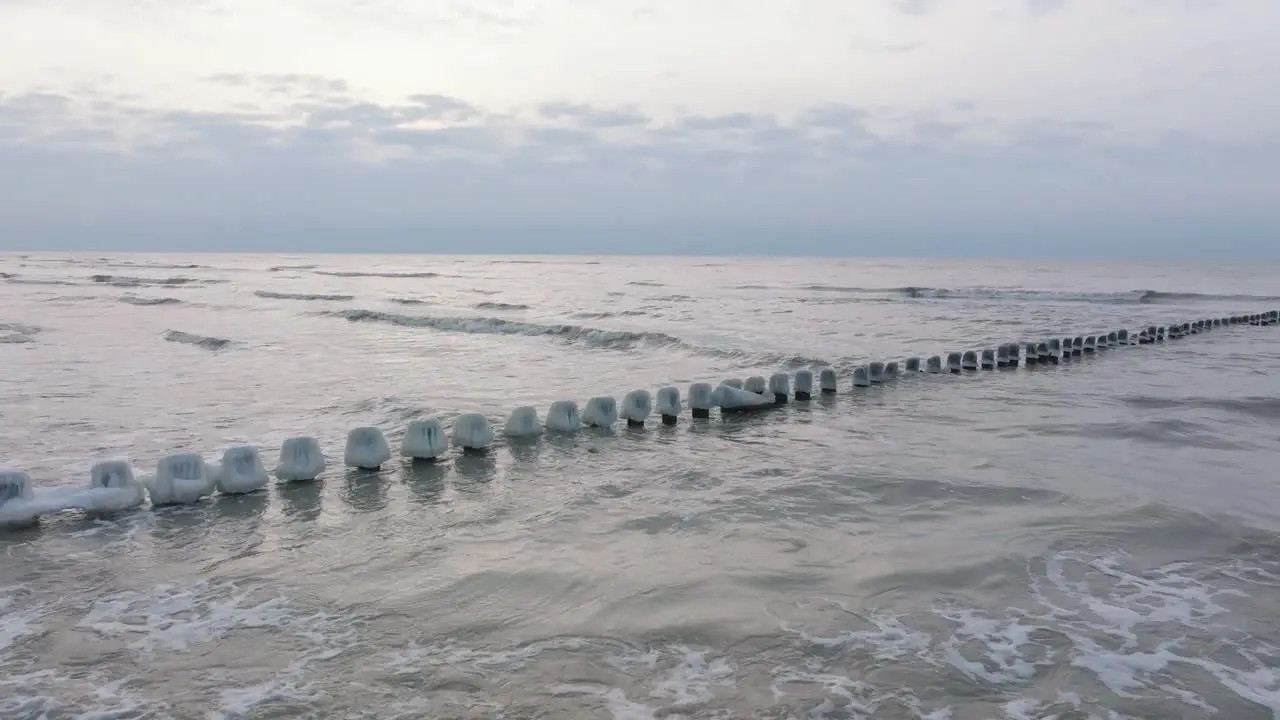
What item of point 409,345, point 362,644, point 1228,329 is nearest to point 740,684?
point 362,644

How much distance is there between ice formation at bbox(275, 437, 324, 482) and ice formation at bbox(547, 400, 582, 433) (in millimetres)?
3322

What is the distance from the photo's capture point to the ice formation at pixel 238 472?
25.6 feet

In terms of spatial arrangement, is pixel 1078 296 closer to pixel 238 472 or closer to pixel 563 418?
pixel 563 418

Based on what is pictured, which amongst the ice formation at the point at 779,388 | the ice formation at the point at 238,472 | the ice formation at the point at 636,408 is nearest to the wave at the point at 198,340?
the ice formation at the point at 636,408

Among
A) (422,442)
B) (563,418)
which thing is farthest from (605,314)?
(422,442)

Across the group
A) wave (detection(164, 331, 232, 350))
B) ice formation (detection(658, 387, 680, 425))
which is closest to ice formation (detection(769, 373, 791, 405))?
ice formation (detection(658, 387, 680, 425))

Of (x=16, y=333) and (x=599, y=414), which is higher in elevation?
(x=16, y=333)

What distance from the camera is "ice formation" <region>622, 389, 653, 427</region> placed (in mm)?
11383

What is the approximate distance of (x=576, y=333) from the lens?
91.0 feet

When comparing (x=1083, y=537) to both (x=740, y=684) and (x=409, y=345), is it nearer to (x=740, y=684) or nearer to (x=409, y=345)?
(x=740, y=684)

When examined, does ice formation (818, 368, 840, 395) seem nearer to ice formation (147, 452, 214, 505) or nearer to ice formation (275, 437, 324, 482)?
ice formation (275, 437, 324, 482)

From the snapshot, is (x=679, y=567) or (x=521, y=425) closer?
(x=679, y=567)

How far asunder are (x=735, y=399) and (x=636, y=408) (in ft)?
6.53

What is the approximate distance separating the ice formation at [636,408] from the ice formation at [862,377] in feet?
17.5
